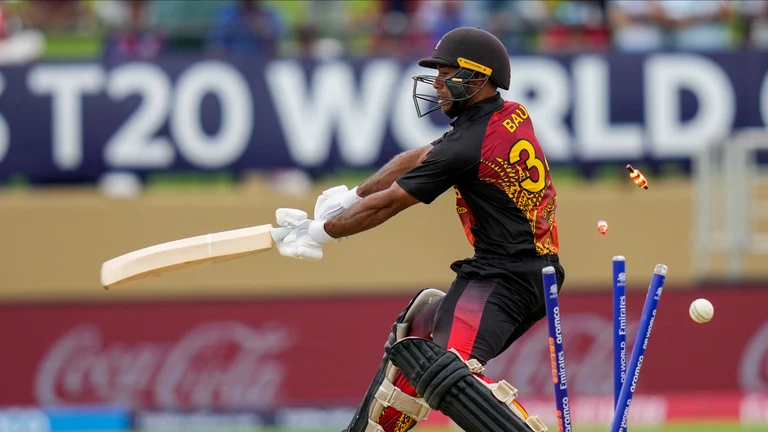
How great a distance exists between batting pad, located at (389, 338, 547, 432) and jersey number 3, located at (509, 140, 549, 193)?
72 centimetres

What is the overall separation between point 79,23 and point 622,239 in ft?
15.5

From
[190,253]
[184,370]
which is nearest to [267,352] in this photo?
[184,370]

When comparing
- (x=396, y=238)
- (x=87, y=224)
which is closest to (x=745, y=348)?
(x=396, y=238)

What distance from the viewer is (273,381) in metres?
10.1

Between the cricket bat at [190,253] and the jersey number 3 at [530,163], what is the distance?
3.34 ft

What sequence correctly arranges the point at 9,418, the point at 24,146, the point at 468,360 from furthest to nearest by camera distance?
1. the point at 24,146
2. the point at 9,418
3. the point at 468,360

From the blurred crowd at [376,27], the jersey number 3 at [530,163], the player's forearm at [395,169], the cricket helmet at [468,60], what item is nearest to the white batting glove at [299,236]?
the player's forearm at [395,169]

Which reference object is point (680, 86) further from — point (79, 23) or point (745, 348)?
point (79, 23)

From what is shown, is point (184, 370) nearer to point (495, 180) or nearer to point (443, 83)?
point (443, 83)

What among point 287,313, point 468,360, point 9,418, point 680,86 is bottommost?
point 9,418

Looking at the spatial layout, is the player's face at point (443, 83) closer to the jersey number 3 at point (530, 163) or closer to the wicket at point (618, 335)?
the jersey number 3 at point (530, 163)

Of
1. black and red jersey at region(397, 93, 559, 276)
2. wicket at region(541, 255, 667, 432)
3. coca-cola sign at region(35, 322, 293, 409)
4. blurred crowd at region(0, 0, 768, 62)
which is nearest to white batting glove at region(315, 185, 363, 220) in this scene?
black and red jersey at region(397, 93, 559, 276)

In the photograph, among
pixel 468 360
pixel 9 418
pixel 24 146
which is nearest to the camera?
pixel 468 360

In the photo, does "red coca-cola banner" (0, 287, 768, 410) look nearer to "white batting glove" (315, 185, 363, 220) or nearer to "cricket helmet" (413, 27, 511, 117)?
"white batting glove" (315, 185, 363, 220)
